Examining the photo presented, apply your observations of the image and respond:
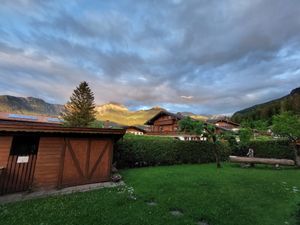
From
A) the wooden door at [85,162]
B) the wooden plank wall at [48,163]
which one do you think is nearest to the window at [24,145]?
the wooden plank wall at [48,163]

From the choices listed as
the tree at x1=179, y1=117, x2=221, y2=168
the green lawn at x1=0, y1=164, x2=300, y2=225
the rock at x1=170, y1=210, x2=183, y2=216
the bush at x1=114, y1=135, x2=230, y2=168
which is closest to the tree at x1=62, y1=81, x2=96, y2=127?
the bush at x1=114, y1=135, x2=230, y2=168

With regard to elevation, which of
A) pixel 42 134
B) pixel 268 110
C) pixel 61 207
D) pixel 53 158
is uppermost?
pixel 268 110

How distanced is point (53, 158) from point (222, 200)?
24.4 feet

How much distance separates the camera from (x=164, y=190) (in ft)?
24.0

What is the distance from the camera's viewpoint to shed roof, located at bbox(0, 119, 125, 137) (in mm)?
7078

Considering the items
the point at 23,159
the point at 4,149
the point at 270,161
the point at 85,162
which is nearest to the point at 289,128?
the point at 270,161

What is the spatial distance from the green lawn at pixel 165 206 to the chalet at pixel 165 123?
2698cm

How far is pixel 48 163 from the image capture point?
799cm

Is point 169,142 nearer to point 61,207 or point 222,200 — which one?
point 222,200

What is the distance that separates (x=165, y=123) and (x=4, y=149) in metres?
32.7

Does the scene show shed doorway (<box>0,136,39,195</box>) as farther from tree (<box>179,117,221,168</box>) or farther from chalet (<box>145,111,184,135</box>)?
chalet (<box>145,111,184,135</box>)

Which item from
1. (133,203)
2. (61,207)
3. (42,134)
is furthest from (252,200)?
(42,134)

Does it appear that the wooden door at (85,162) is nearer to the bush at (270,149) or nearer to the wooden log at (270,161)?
the wooden log at (270,161)

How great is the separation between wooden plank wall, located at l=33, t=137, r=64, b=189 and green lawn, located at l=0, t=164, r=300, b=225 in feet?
5.95
